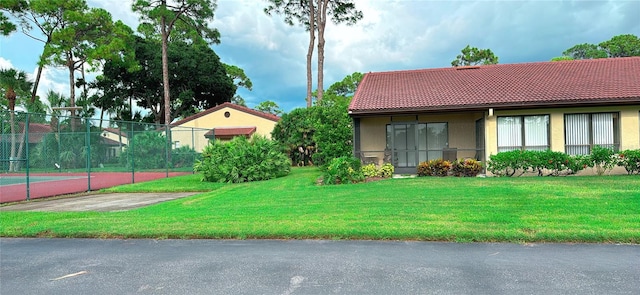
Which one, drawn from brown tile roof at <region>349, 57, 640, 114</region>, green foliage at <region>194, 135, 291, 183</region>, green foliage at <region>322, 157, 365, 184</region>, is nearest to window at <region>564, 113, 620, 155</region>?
brown tile roof at <region>349, 57, 640, 114</region>

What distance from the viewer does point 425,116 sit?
15.5 metres

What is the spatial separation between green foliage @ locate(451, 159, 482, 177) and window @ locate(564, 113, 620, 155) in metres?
3.20

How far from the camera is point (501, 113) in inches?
549

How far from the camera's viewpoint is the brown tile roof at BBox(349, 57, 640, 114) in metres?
13.3

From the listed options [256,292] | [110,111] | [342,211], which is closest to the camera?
[256,292]

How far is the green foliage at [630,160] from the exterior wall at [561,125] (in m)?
0.88

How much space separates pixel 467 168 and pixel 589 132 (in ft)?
14.7

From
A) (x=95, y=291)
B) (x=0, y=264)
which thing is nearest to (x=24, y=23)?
(x=0, y=264)

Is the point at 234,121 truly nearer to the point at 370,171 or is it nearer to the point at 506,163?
the point at 370,171

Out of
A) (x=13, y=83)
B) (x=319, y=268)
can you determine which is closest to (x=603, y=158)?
(x=319, y=268)

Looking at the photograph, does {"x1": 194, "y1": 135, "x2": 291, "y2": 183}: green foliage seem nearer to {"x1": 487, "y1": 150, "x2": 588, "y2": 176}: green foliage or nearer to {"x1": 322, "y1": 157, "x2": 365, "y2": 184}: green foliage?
{"x1": 322, "y1": 157, "x2": 365, "y2": 184}: green foliage

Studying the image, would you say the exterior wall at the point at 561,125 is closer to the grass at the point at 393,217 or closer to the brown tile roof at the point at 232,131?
the grass at the point at 393,217

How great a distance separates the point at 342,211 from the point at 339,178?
4.87 m

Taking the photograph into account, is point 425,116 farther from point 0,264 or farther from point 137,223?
point 0,264
